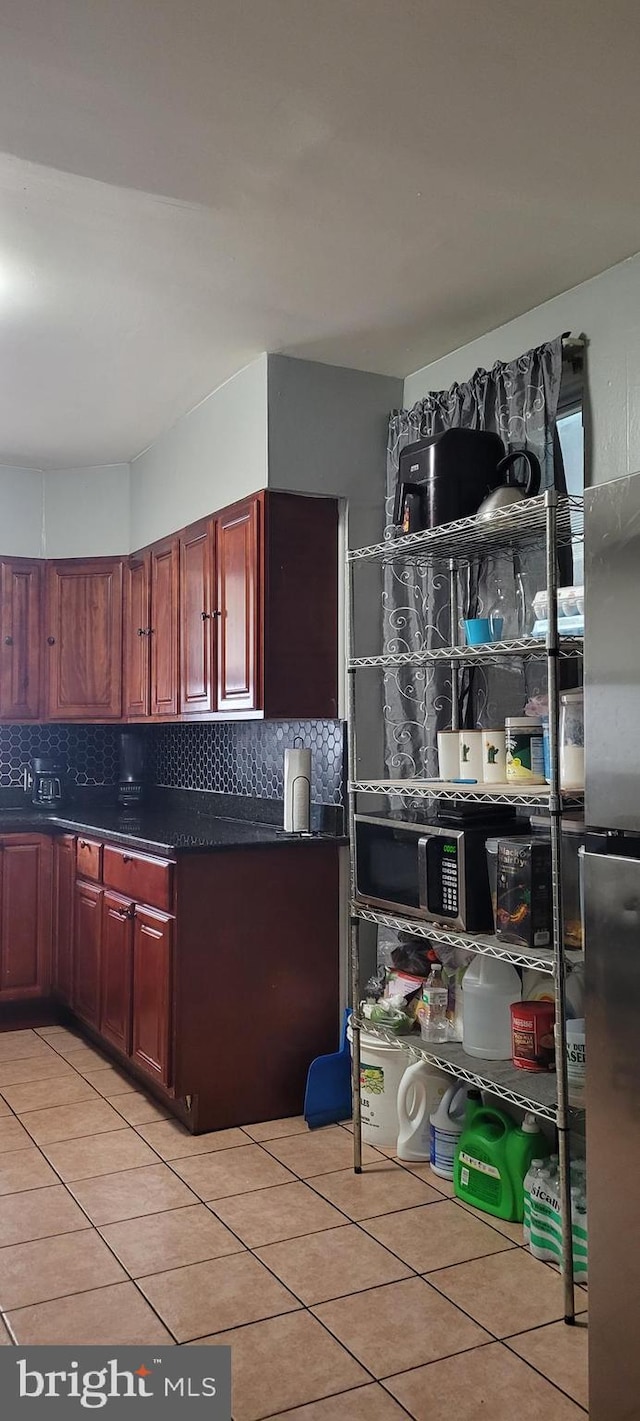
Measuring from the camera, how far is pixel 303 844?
11.4 feet

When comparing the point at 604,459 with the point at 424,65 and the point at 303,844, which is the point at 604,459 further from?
the point at 303,844

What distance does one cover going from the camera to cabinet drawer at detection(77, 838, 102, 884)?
4086 millimetres

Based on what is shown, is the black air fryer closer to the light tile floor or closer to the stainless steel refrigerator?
the stainless steel refrigerator

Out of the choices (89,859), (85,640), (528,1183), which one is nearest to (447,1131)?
(528,1183)

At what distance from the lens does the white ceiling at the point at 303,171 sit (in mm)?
1896

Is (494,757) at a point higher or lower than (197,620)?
lower

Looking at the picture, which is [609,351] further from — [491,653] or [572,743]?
[572,743]

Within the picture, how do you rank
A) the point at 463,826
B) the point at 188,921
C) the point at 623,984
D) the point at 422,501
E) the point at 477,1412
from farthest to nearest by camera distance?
the point at 188,921, the point at 422,501, the point at 463,826, the point at 477,1412, the point at 623,984

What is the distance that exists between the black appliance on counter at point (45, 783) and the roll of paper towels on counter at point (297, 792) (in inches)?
71.0

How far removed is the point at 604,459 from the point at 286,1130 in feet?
7.11

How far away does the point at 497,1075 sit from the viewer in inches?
103

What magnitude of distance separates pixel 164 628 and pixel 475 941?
2216 millimetres

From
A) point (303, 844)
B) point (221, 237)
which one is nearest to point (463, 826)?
point (303, 844)

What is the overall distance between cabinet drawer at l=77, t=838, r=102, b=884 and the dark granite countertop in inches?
1.8
